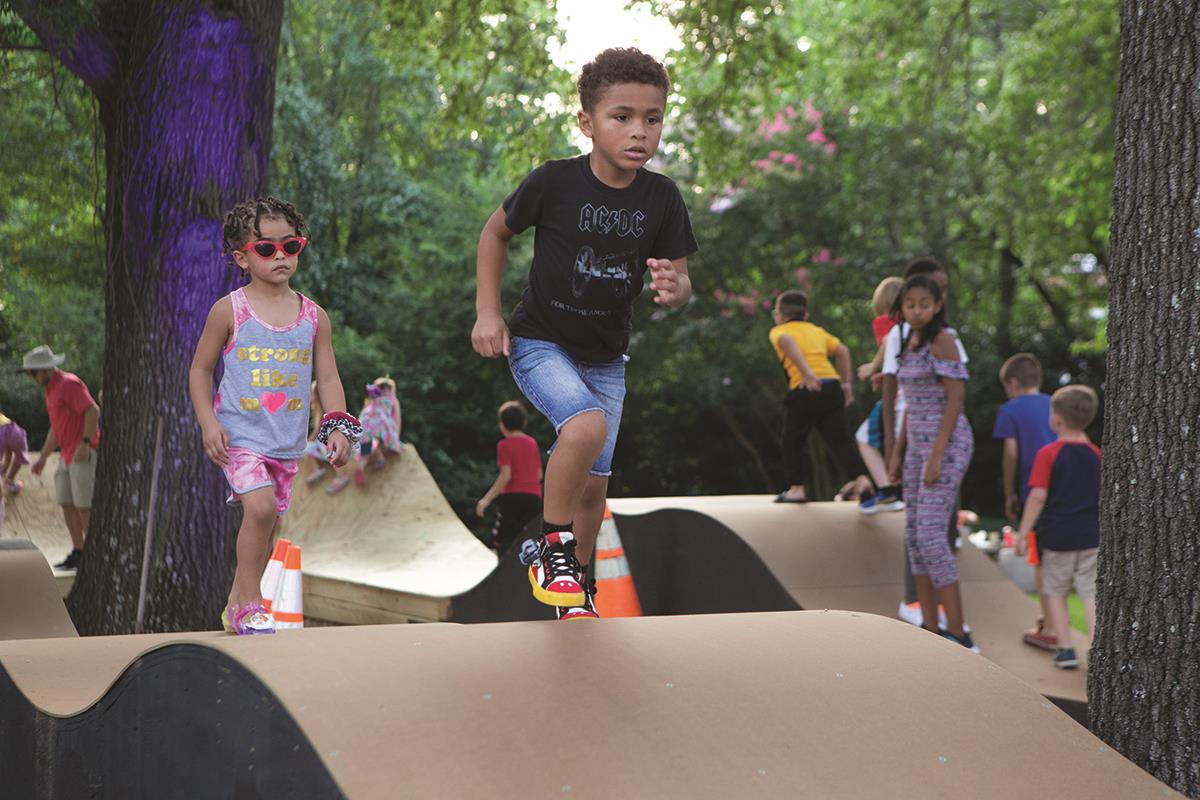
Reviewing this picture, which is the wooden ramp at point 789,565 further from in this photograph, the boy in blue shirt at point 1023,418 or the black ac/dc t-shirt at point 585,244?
the black ac/dc t-shirt at point 585,244

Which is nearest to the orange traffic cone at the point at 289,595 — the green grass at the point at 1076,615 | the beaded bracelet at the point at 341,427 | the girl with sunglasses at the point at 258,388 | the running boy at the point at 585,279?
the girl with sunglasses at the point at 258,388

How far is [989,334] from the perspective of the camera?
78.8 feet

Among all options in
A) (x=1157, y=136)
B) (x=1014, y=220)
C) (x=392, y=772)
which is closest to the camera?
(x=392, y=772)

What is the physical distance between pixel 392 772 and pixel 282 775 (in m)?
0.33

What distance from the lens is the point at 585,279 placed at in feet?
13.4

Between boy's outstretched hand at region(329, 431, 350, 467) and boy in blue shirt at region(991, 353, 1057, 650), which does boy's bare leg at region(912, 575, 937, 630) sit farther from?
boy's outstretched hand at region(329, 431, 350, 467)

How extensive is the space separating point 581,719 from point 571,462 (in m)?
1.22

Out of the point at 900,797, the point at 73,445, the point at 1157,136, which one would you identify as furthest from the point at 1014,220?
the point at 900,797

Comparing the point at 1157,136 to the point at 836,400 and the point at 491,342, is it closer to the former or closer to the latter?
the point at 491,342

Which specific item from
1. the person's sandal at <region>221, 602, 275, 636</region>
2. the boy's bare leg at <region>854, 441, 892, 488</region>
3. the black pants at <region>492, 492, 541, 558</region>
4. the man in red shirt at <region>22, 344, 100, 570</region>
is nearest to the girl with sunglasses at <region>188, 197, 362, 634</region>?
the person's sandal at <region>221, 602, 275, 636</region>

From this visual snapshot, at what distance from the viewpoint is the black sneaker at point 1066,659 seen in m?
7.05

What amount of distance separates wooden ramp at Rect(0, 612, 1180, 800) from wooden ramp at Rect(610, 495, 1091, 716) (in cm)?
415

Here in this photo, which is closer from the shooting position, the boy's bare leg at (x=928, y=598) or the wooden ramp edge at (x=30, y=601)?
the wooden ramp edge at (x=30, y=601)

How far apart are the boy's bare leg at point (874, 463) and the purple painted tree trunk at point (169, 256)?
15.0 feet
